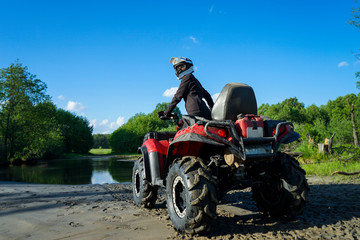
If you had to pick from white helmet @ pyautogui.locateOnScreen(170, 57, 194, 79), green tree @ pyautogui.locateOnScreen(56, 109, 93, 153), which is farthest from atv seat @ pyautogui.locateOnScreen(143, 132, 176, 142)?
green tree @ pyautogui.locateOnScreen(56, 109, 93, 153)

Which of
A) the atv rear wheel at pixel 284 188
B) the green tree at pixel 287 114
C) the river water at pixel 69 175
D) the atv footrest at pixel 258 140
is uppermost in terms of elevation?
the green tree at pixel 287 114

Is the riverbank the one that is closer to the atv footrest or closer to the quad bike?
the quad bike

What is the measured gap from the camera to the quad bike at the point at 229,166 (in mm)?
2768

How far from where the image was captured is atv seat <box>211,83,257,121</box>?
3.13 metres

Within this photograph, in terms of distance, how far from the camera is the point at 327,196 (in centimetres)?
498

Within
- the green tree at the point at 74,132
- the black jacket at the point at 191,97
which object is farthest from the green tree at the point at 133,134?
the black jacket at the point at 191,97

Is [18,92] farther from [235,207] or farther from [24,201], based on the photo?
[235,207]

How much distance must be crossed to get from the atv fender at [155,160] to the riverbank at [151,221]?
0.60 meters

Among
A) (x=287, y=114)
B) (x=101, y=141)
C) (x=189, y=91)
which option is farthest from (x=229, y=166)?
(x=101, y=141)

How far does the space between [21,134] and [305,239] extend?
3115cm

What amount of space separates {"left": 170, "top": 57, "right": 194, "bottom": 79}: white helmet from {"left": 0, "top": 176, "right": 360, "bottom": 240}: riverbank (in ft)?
7.41

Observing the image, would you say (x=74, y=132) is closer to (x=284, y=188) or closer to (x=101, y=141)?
(x=101, y=141)

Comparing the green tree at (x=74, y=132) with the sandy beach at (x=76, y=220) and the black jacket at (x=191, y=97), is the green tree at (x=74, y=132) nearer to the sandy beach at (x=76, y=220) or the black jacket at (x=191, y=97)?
the sandy beach at (x=76, y=220)

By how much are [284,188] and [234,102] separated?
4.30 feet
